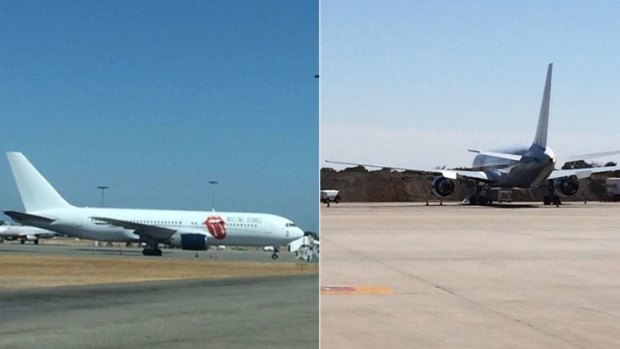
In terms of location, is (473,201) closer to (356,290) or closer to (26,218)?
(356,290)

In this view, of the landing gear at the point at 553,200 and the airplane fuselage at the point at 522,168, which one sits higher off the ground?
the airplane fuselage at the point at 522,168

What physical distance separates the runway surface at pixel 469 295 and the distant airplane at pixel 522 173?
96.1 ft

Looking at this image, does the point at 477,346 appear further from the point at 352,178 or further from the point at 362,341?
the point at 352,178

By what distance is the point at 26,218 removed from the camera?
4484 millimetres

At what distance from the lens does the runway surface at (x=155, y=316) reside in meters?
3.87

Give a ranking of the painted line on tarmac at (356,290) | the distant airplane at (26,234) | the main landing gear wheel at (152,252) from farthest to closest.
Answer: the main landing gear wheel at (152,252)
the painted line on tarmac at (356,290)
the distant airplane at (26,234)

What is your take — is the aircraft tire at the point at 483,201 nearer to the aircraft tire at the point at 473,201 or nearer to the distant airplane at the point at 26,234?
the aircraft tire at the point at 473,201

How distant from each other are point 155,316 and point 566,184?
4333 centimetres

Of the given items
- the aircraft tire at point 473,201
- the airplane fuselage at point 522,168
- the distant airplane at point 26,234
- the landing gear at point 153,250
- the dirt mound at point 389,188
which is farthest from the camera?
the dirt mound at point 389,188

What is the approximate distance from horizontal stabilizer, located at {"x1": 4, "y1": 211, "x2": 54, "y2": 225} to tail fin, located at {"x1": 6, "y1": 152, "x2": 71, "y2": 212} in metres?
0.07

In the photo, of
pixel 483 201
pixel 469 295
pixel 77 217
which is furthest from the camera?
pixel 483 201

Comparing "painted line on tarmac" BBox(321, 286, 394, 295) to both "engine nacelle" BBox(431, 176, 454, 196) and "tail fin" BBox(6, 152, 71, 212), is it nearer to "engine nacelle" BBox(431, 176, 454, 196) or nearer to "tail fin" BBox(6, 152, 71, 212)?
"tail fin" BBox(6, 152, 71, 212)

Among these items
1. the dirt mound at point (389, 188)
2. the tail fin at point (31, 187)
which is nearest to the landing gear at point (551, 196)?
the dirt mound at point (389, 188)

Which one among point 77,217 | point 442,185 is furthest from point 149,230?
point 442,185
